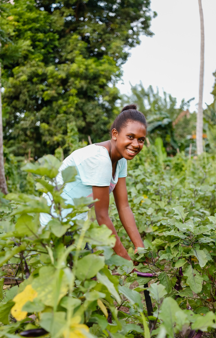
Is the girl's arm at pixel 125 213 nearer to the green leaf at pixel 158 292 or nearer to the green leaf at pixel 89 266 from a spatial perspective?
the green leaf at pixel 158 292

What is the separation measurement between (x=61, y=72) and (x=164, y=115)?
17.2 ft

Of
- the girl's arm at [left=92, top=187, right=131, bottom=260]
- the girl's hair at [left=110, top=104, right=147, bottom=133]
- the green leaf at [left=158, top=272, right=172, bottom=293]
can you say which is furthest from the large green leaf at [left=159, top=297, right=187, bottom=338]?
the girl's hair at [left=110, top=104, right=147, bottom=133]

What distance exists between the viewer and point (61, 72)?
39.9 ft

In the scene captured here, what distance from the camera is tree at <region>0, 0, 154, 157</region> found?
12078 mm

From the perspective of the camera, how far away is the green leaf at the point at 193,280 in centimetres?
123

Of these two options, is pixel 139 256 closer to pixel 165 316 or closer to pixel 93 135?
pixel 165 316

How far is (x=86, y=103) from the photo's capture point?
12516mm

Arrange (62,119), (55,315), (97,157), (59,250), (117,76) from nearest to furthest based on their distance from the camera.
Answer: (55,315) < (59,250) < (97,157) < (62,119) < (117,76)

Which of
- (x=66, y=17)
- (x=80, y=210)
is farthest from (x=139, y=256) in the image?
(x=66, y=17)

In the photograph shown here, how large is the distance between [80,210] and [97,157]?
2.69 feet

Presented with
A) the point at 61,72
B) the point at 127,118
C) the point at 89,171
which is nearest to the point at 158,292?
the point at 89,171

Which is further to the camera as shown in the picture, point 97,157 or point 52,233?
point 97,157

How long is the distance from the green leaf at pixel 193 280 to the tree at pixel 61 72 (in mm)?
10631

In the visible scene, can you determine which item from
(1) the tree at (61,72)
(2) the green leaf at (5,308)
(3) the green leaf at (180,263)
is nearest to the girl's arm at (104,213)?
(3) the green leaf at (180,263)
